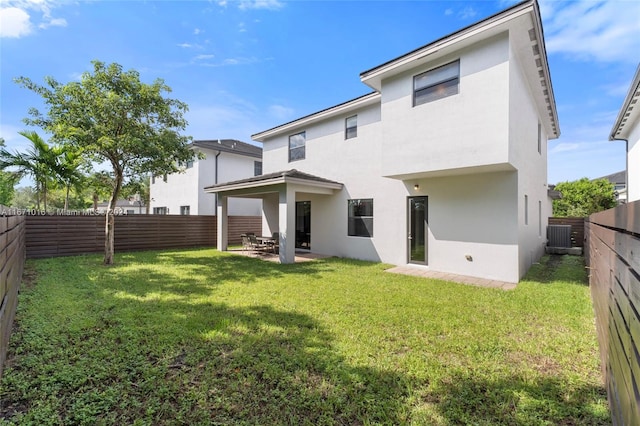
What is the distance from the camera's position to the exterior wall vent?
13828 mm

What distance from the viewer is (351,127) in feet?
39.6

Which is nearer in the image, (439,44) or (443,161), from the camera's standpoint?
(439,44)

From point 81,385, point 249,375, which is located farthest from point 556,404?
point 81,385

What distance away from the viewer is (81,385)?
307cm

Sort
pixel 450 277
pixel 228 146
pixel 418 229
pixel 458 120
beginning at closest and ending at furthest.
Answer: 1. pixel 458 120
2. pixel 450 277
3. pixel 418 229
4. pixel 228 146

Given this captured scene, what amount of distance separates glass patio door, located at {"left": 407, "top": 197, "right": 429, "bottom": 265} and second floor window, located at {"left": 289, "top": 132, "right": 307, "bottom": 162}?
20.6 feet

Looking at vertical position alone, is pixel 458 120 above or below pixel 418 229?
above

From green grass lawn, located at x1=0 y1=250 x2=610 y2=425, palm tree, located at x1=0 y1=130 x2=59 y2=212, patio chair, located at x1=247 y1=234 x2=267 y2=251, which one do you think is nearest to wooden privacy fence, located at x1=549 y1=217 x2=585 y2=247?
green grass lawn, located at x1=0 y1=250 x2=610 y2=425

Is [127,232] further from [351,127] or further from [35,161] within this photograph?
[351,127]

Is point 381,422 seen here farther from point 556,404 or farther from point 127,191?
point 127,191

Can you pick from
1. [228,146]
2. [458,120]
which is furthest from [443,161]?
[228,146]

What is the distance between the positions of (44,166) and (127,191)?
4878 millimetres

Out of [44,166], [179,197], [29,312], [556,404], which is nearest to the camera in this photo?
[556,404]

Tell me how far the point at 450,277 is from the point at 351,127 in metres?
7.03
